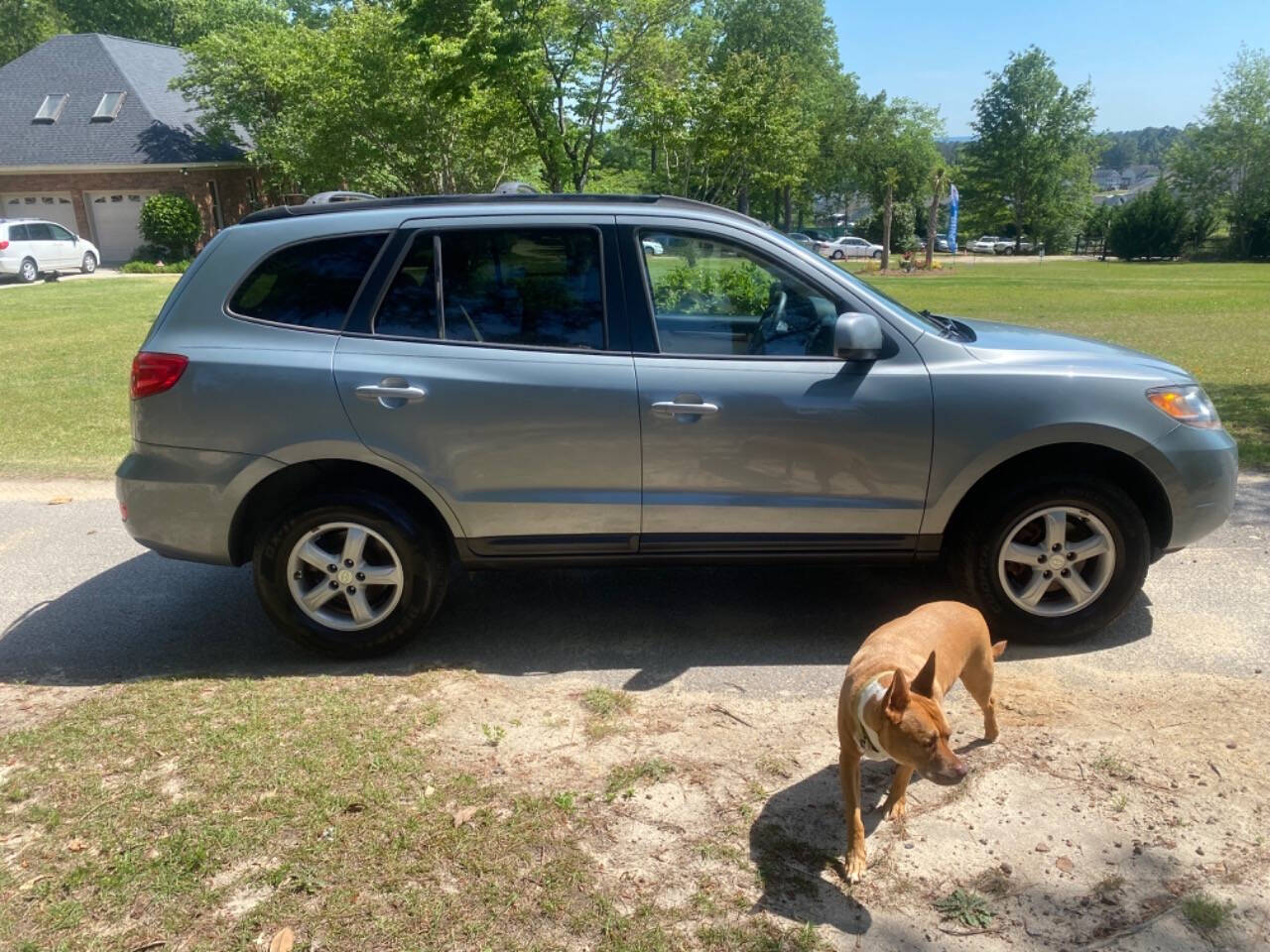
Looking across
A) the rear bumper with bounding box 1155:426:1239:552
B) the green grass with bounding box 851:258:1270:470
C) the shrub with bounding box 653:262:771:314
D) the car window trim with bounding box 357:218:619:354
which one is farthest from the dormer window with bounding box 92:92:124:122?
the rear bumper with bounding box 1155:426:1239:552

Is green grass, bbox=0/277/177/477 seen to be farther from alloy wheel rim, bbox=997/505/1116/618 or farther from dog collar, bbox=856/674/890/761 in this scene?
dog collar, bbox=856/674/890/761

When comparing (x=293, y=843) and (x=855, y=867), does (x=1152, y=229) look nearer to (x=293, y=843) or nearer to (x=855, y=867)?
(x=855, y=867)

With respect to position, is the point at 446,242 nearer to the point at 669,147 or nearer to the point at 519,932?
the point at 519,932

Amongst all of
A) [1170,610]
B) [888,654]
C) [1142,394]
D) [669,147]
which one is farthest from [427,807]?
[669,147]

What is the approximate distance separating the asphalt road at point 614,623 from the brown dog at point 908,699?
835 mm

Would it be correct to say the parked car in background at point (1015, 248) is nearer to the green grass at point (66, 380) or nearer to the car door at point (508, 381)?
the green grass at point (66, 380)

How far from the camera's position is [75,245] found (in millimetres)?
29156

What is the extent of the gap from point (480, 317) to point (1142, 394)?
2822mm

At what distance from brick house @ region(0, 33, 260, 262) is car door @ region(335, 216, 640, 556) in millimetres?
34818

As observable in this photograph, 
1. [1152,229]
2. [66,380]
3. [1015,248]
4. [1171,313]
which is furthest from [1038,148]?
[66,380]

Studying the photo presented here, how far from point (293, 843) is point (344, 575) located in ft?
4.71

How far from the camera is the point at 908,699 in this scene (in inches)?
96.8

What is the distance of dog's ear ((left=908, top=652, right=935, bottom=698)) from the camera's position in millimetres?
2508

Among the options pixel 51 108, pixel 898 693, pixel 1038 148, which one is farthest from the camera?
pixel 1038 148
